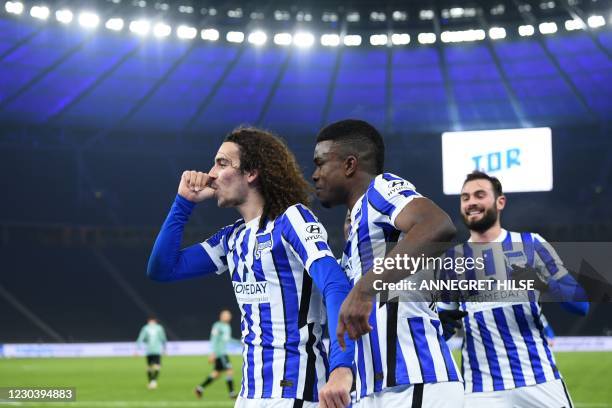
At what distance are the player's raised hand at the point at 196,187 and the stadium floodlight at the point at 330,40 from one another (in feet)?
82.6

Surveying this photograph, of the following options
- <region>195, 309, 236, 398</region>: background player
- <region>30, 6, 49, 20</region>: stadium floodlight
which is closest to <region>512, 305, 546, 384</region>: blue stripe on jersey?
<region>195, 309, 236, 398</region>: background player

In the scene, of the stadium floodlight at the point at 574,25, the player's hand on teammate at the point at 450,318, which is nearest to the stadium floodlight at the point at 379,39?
the stadium floodlight at the point at 574,25

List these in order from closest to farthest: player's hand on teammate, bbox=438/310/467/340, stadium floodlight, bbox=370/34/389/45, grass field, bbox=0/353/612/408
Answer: player's hand on teammate, bbox=438/310/467/340 < grass field, bbox=0/353/612/408 < stadium floodlight, bbox=370/34/389/45

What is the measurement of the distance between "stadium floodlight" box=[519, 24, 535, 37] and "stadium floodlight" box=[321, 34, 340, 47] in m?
6.43

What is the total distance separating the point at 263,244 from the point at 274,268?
0.39ft

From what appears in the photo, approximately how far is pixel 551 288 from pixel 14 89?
26713 mm

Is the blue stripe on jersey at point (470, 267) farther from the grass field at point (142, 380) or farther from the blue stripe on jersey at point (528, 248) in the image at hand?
the grass field at point (142, 380)

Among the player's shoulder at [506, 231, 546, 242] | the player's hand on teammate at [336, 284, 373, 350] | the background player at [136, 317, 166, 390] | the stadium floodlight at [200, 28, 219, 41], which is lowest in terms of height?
the player's hand on teammate at [336, 284, 373, 350]

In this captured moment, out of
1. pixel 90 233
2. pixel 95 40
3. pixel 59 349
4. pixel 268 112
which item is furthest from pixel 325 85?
pixel 59 349

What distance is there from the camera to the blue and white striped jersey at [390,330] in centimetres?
289

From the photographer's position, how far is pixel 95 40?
2712 cm

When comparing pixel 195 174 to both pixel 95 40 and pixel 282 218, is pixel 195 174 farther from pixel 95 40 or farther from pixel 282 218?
pixel 95 40

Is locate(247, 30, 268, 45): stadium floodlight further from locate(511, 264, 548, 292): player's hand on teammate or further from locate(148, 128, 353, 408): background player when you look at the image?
locate(148, 128, 353, 408): background player

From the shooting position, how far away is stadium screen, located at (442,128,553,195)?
1087 centimetres
